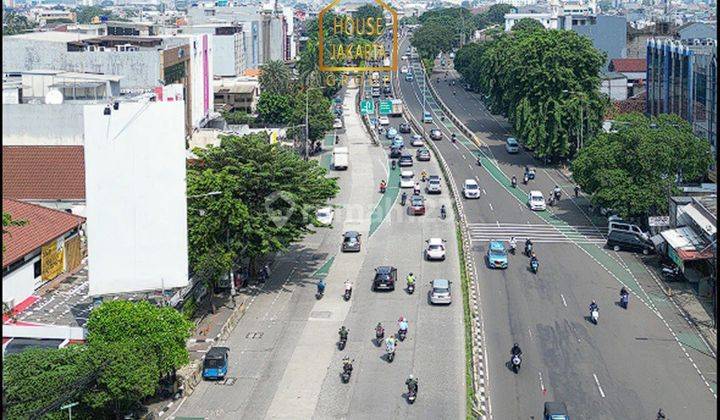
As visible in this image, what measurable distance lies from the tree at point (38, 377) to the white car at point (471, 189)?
39.0 metres

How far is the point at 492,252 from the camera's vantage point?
4728 cm

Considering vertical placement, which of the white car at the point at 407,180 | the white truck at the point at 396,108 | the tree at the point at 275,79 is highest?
the tree at the point at 275,79

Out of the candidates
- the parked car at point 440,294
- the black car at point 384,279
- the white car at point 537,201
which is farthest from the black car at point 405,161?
the parked car at point 440,294

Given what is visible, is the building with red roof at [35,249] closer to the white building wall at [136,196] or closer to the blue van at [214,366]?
the white building wall at [136,196]

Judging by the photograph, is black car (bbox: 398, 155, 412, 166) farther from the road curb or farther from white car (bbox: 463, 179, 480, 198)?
white car (bbox: 463, 179, 480, 198)

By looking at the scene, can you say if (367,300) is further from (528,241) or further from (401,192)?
(401,192)

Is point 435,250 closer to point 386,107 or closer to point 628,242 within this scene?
point 628,242

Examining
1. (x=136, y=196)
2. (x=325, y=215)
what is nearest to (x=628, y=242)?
(x=325, y=215)

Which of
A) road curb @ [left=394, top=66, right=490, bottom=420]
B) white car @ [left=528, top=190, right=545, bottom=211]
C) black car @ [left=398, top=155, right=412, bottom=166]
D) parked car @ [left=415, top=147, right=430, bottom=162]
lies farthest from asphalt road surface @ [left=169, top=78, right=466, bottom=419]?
parked car @ [left=415, top=147, right=430, bottom=162]

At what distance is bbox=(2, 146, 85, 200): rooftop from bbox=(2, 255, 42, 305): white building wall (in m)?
12.2

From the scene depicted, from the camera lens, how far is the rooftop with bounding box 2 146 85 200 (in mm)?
52656

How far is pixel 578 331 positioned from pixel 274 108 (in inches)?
2473

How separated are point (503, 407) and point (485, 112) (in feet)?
254

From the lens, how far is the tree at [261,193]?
4134 centimetres
